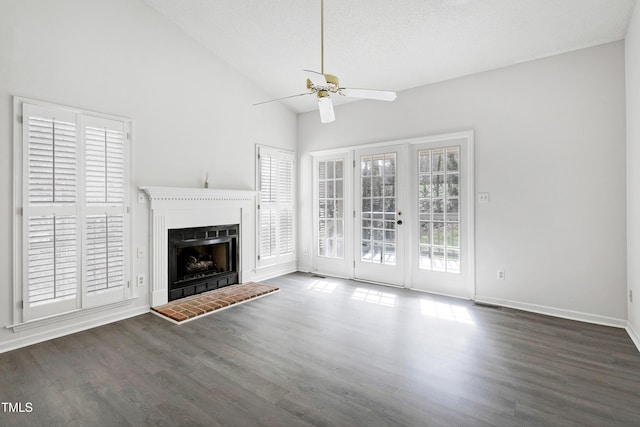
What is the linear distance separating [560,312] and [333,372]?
2900 millimetres

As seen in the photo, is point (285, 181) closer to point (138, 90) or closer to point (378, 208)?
A: point (378, 208)

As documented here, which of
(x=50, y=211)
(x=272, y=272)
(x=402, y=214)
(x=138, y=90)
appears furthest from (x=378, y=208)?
(x=50, y=211)

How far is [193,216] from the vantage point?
14.0 feet

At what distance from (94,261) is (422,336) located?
11.4 ft

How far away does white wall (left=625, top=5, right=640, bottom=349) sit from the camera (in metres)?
2.85

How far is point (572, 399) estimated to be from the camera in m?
2.11

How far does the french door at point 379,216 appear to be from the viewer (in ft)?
15.6

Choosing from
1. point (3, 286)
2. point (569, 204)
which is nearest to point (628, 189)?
point (569, 204)

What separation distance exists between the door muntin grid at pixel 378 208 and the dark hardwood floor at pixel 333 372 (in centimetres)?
141

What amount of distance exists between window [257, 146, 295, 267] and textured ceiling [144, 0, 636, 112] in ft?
4.81

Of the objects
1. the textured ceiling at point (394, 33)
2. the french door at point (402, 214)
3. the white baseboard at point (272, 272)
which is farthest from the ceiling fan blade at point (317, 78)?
the white baseboard at point (272, 272)

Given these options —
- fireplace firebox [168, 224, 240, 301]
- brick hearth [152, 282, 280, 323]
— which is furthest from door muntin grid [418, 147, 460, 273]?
fireplace firebox [168, 224, 240, 301]

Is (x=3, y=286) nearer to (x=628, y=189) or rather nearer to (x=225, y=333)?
(x=225, y=333)

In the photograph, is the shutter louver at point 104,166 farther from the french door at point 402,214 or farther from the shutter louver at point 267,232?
the french door at point 402,214
